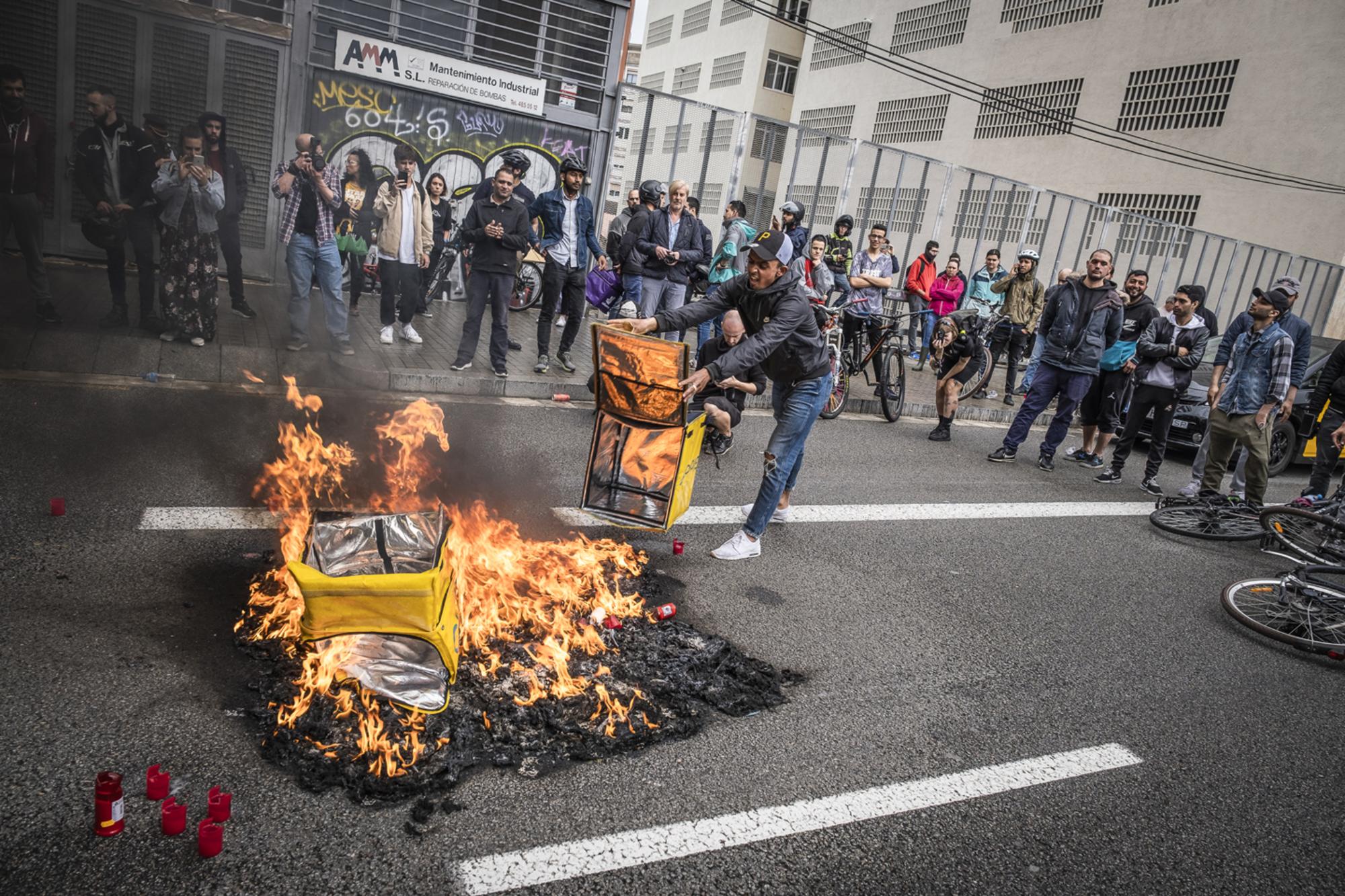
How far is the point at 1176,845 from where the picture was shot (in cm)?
320

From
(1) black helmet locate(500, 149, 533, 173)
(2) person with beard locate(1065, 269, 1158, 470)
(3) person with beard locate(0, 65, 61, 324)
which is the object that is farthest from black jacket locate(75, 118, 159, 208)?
(2) person with beard locate(1065, 269, 1158, 470)

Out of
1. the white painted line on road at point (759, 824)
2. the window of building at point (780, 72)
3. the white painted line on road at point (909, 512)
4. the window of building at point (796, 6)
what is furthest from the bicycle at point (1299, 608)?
the window of building at point (796, 6)

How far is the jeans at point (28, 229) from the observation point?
25.0 ft

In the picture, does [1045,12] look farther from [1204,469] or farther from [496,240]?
[496,240]

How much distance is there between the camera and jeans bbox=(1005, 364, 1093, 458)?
901 centimetres

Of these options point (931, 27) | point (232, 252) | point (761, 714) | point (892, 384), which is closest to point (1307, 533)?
point (761, 714)

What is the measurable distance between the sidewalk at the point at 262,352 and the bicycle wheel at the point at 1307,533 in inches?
201

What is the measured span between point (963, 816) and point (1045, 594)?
2.83m

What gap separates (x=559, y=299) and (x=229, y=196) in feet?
11.5

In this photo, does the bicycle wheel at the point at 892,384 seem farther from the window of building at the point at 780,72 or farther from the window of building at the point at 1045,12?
the window of building at the point at 780,72

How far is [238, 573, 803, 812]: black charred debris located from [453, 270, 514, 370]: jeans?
5206 millimetres

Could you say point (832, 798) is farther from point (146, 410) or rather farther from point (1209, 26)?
point (1209, 26)

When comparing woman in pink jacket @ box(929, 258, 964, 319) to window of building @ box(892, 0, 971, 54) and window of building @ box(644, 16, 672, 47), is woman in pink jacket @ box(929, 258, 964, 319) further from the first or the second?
window of building @ box(644, 16, 672, 47)

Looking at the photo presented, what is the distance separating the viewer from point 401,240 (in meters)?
8.94
